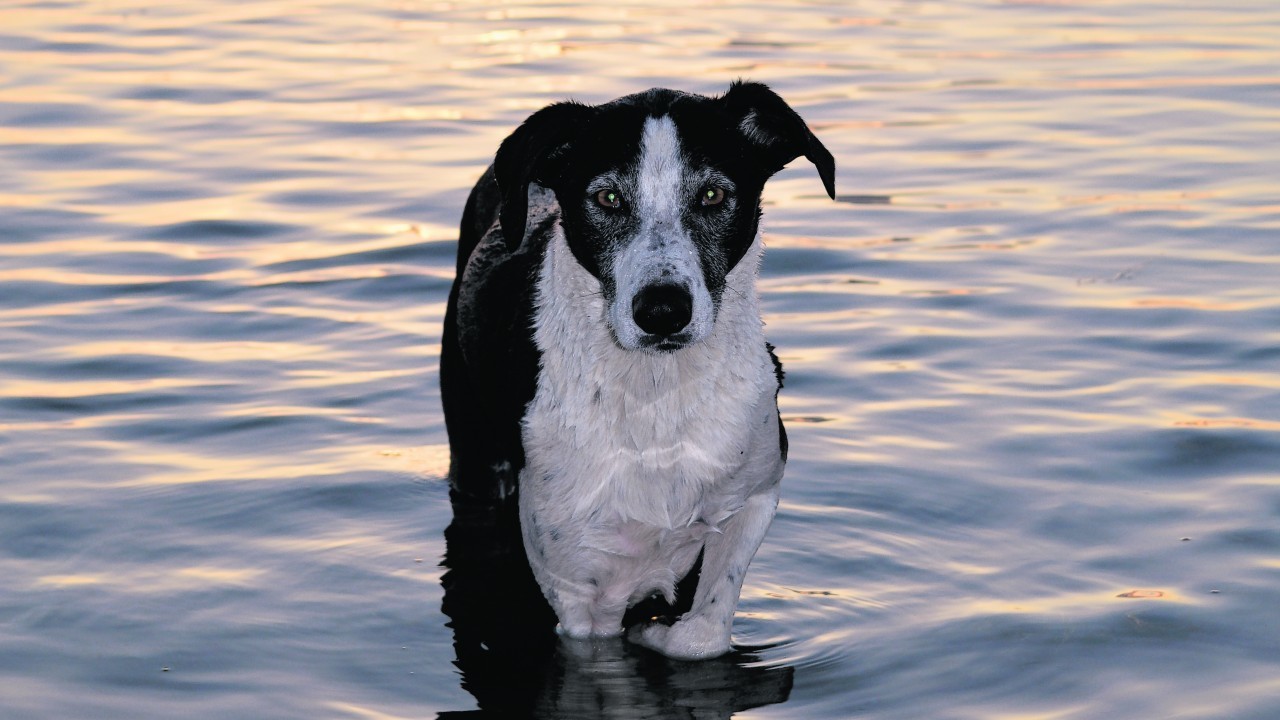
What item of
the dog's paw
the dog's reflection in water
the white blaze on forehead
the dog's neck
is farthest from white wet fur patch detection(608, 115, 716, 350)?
the dog's reflection in water

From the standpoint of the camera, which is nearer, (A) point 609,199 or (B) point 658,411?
(A) point 609,199

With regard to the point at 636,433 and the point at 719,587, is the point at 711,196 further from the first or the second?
the point at 719,587

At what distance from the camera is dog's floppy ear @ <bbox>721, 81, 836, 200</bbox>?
5.75m

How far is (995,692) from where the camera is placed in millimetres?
5945

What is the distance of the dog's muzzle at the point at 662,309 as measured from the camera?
5.39m

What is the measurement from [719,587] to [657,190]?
131 centimetres

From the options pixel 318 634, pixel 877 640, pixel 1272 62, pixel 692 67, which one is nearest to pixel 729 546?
pixel 877 640

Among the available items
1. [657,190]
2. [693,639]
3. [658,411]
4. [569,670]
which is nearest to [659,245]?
[657,190]

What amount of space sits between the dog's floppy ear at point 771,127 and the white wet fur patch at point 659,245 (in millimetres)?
300

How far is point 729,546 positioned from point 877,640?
2.09 feet

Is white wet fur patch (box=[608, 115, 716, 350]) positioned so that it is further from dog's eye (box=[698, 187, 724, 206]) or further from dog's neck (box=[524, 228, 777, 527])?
dog's neck (box=[524, 228, 777, 527])

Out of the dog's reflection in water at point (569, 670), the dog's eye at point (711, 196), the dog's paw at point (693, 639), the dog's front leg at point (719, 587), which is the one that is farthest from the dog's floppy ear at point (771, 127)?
the dog's reflection in water at point (569, 670)

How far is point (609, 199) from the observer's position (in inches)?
224

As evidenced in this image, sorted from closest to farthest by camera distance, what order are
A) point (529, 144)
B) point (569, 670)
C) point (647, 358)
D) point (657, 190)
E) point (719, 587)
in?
point (657, 190) → point (529, 144) → point (647, 358) → point (719, 587) → point (569, 670)
